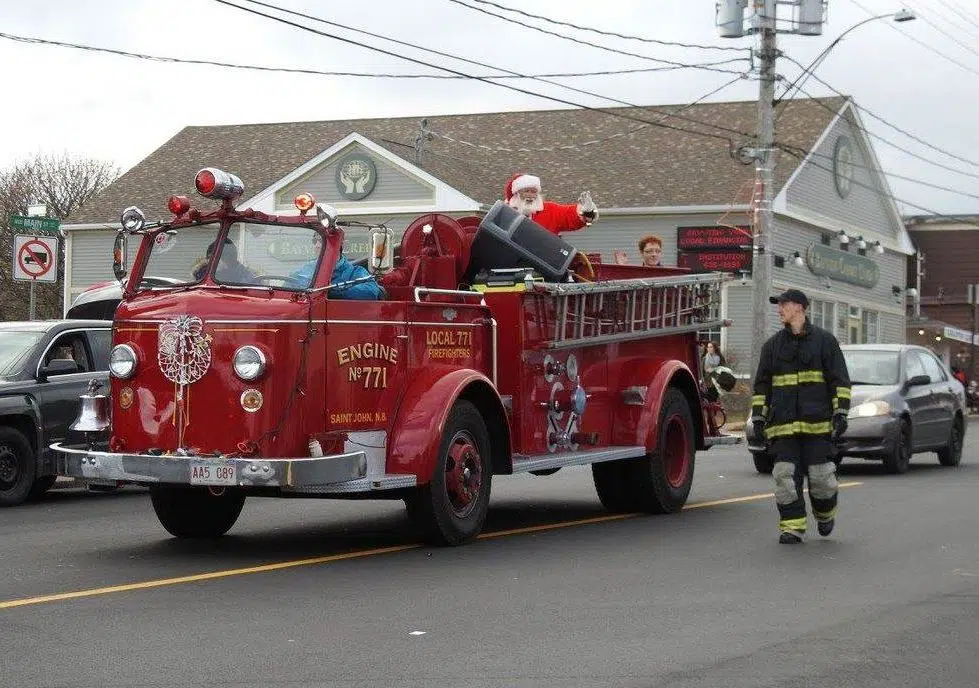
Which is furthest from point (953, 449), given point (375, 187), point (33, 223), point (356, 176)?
point (356, 176)

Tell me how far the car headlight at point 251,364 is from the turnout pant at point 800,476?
389 centimetres

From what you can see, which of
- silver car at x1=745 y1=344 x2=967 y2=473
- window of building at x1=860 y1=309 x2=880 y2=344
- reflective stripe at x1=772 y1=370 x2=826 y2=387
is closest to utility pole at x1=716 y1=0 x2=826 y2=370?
silver car at x1=745 y1=344 x2=967 y2=473

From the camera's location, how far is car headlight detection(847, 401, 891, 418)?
19.5 m

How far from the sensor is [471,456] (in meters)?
11.4

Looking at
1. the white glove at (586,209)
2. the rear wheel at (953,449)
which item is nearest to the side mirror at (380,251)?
the white glove at (586,209)

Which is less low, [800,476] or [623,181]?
[623,181]

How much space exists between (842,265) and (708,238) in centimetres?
754

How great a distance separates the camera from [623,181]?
1783 inches

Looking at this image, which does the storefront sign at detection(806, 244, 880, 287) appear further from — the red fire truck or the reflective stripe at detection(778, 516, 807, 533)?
the reflective stripe at detection(778, 516, 807, 533)

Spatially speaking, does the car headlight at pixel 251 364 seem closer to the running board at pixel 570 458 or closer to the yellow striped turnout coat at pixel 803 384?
the running board at pixel 570 458

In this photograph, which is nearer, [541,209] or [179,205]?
[179,205]

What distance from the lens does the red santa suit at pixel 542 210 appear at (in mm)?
14000

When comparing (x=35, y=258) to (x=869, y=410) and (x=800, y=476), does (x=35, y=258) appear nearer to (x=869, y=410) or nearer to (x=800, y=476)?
(x=869, y=410)

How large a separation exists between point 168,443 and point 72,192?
177 feet
